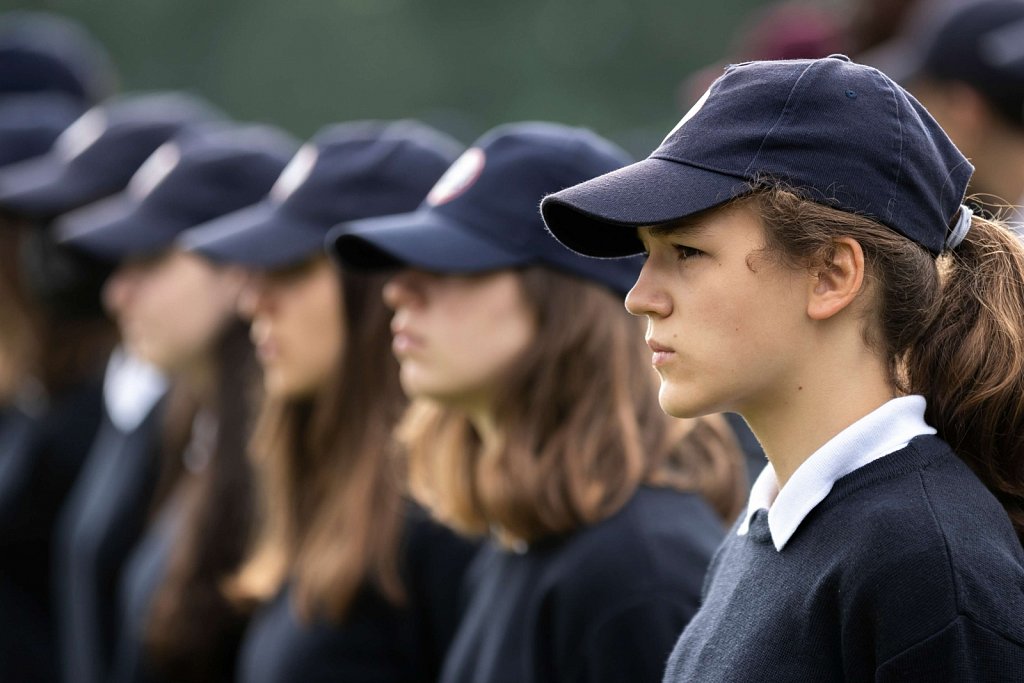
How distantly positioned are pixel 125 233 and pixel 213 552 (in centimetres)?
96

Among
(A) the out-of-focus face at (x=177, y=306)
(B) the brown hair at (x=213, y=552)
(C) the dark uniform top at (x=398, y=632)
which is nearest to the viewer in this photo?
(C) the dark uniform top at (x=398, y=632)

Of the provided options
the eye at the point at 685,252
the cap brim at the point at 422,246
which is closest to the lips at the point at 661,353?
the eye at the point at 685,252

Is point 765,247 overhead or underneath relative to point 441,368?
overhead

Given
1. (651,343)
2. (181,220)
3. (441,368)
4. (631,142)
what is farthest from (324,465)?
(631,142)

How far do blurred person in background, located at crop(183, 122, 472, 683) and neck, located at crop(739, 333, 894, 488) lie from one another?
53.9 inches

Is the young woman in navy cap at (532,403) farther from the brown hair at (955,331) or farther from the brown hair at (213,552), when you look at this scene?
the brown hair at (213,552)

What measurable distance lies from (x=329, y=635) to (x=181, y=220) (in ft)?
5.06

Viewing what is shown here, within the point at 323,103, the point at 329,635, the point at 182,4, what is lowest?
the point at 323,103

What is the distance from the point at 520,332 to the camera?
8.93 ft

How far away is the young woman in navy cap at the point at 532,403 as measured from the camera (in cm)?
251

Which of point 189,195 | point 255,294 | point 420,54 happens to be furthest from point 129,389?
point 420,54

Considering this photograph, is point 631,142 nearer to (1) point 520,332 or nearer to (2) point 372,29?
(2) point 372,29

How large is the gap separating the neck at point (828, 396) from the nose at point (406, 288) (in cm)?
109

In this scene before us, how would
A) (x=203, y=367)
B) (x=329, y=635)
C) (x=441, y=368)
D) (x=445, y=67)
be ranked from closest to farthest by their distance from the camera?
(x=441, y=368) → (x=329, y=635) → (x=203, y=367) → (x=445, y=67)
